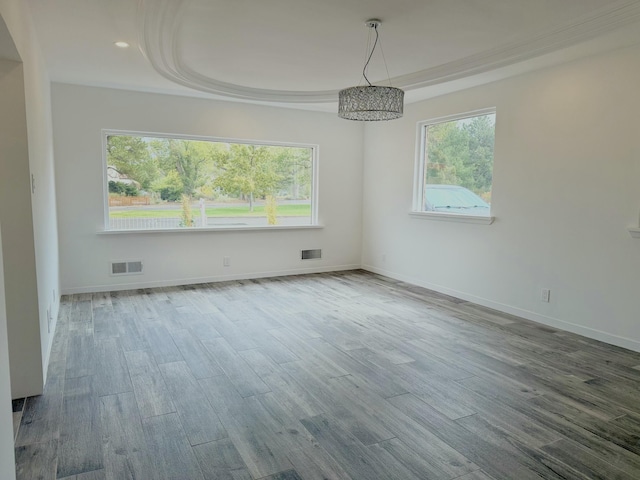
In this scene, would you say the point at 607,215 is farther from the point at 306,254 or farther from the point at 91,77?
the point at 91,77

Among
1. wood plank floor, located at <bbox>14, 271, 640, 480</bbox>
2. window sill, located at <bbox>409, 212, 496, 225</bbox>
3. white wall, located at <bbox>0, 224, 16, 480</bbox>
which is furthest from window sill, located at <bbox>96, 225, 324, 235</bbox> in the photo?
white wall, located at <bbox>0, 224, 16, 480</bbox>

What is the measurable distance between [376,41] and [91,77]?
3179 mm

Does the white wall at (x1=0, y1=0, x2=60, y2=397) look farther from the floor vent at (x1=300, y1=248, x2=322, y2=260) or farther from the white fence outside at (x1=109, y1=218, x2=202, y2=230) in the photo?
the floor vent at (x1=300, y1=248, x2=322, y2=260)

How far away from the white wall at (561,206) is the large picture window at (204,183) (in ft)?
7.06

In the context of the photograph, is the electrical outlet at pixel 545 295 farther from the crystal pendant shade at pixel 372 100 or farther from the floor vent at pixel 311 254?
the floor vent at pixel 311 254

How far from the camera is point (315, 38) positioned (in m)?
3.54

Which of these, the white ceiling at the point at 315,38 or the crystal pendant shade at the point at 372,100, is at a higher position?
the white ceiling at the point at 315,38

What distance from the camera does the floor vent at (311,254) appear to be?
22.1ft

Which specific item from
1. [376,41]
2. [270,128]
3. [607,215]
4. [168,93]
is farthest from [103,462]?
[270,128]

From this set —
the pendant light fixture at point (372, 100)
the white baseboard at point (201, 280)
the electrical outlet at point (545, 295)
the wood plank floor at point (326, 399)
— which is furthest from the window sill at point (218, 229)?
the electrical outlet at point (545, 295)

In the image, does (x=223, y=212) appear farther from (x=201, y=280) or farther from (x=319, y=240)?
(x=319, y=240)

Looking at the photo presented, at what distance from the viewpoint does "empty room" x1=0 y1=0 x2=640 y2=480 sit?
2387 millimetres

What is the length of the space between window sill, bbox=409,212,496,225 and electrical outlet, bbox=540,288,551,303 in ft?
3.05

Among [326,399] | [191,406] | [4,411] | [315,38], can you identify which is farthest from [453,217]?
[4,411]
